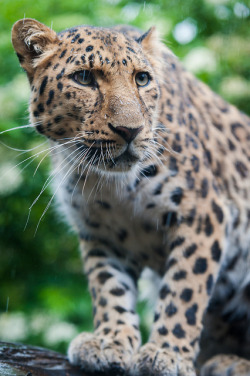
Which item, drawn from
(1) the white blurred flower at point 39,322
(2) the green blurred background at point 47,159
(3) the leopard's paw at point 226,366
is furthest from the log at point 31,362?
(1) the white blurred flower at point 39,322

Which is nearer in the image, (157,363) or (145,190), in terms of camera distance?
(157,363)

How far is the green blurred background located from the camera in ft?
20.4

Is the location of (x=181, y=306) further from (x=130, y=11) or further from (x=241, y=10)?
(x=241, y=10)

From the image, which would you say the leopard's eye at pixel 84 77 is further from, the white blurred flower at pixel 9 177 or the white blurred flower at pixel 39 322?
the white blurred flower at pixel 39 322

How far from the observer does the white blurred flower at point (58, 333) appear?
658 centimetres

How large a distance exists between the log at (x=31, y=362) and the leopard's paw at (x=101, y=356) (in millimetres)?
74

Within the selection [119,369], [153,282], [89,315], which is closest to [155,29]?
[153,282]

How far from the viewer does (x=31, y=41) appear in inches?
171

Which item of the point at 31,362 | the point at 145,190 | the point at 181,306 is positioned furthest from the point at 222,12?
the point at 31,362

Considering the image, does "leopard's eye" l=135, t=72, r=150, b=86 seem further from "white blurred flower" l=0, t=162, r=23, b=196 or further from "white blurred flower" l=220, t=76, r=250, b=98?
"white blurred flower" l=220, t=76, r=250, b=98

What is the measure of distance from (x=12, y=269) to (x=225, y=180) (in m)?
3.44

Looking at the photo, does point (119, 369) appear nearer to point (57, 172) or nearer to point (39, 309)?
point (57, 172)

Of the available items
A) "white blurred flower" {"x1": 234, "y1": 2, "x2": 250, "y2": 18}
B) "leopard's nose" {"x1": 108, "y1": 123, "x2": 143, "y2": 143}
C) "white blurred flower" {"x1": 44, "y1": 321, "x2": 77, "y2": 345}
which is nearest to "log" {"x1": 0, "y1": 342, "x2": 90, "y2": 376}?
"leopard's nose" {"x1": 108, "y1": 123, "x2": 143, "y2": 143}

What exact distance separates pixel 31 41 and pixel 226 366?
10.3ft
